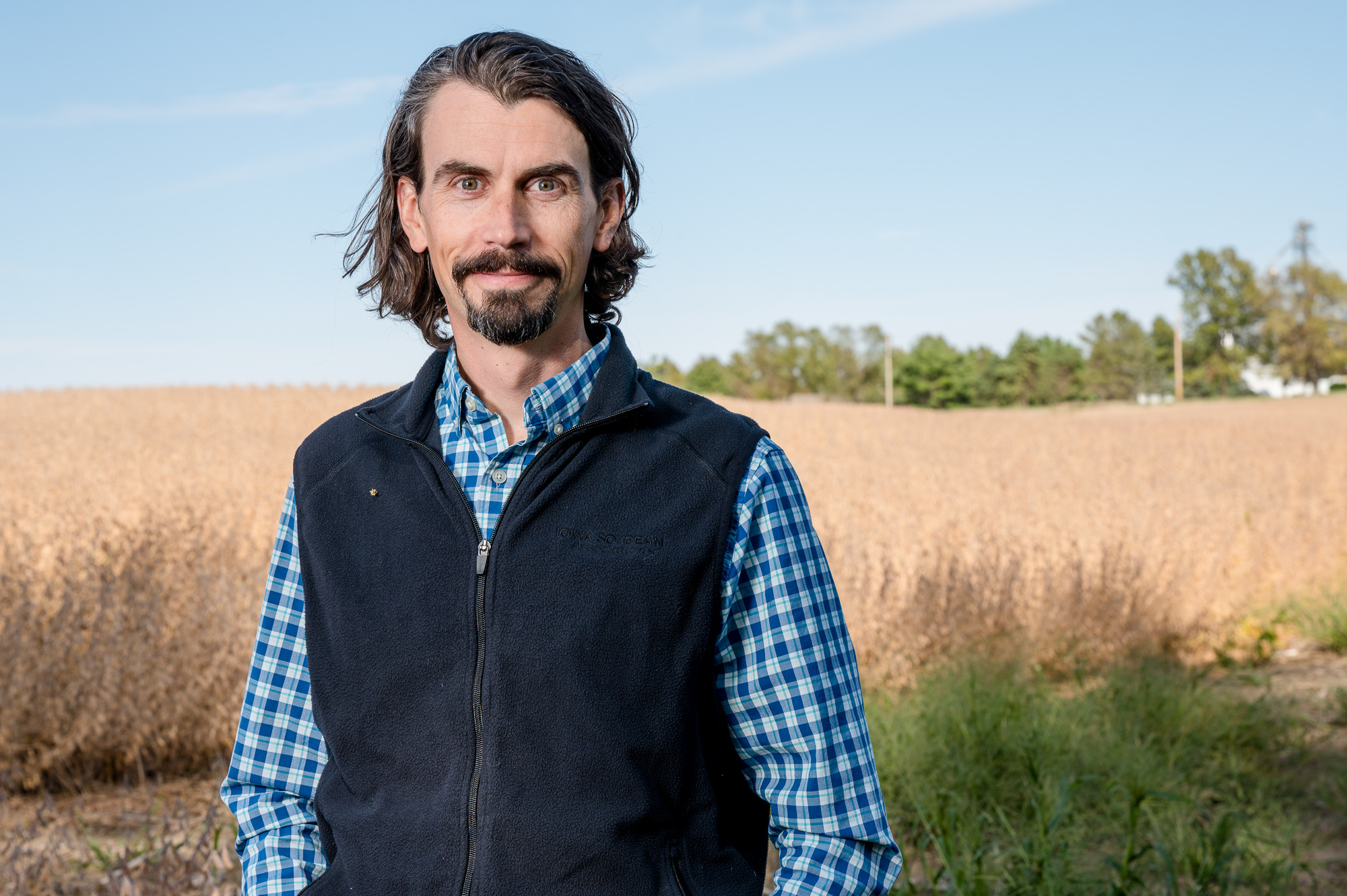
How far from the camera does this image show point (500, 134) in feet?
6.22

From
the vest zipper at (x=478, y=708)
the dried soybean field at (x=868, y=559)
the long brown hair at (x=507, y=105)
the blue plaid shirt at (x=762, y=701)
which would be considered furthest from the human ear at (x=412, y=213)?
the dried soybean field at (x=868, y=559)

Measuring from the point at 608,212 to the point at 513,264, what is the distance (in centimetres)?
36

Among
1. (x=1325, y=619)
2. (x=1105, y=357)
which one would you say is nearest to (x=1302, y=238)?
(x=1105, y=357)

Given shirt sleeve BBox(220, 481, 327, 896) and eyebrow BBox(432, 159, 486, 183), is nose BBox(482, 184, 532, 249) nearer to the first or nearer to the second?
eyebrow BBox(432, 159, 486, 183)

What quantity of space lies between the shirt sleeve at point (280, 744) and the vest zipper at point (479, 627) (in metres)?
0.41

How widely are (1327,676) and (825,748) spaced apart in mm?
6943

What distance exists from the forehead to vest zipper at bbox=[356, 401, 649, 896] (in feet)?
1.66

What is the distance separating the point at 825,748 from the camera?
1.68 metres

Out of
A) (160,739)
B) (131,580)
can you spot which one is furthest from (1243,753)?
(131,580)

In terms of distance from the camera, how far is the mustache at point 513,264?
184 cm

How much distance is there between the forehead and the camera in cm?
188

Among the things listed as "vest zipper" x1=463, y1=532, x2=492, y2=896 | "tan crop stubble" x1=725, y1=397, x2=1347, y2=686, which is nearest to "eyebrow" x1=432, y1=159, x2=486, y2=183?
"vest zipper" x1=463, y1=532, x2=492, y2=896

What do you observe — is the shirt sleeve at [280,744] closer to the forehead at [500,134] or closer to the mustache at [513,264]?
the mustache at [513,264]

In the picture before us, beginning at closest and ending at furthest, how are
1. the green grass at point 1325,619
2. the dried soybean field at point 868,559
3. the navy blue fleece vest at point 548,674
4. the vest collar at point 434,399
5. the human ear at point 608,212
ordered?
the navy blue fleece vest at point 548,674 < the vest collar at point 434,399 < the human ear at point 608,212 < the dried soybean field at point 868,559 < the green grass at point 1325,619
